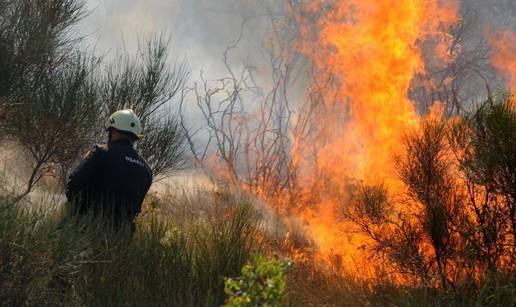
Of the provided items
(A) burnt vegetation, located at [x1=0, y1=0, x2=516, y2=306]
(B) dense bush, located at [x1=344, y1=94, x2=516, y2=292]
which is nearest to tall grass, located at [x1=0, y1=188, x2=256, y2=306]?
(A) burnt vegetation, located at [x1=0, y1=0, x2=516, y2=306]

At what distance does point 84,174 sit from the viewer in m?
5.29

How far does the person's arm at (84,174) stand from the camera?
5.28 meters

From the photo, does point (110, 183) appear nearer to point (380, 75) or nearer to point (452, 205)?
point (452, 205)

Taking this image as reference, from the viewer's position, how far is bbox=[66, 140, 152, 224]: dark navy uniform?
5.32 metres

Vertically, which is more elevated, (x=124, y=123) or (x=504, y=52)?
(x=504, y=52)

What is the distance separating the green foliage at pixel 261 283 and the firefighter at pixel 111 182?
8.34ft

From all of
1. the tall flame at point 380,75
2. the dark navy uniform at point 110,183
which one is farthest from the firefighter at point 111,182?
the tall flame at point 380,75

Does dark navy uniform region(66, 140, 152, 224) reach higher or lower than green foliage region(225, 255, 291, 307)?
higher

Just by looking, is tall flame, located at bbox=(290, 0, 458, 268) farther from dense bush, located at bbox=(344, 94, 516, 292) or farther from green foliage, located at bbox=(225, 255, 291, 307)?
green foliage, located at bbox=(225, 255, 291, 307)

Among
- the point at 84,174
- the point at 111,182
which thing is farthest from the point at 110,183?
the point at 84,174

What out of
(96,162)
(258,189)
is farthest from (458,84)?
Answer: (96,162)

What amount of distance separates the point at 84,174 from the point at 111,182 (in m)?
0.28

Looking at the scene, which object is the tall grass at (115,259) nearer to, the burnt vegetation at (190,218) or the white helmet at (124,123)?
the burnt vegetation at (190,218)

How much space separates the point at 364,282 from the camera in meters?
7.36
